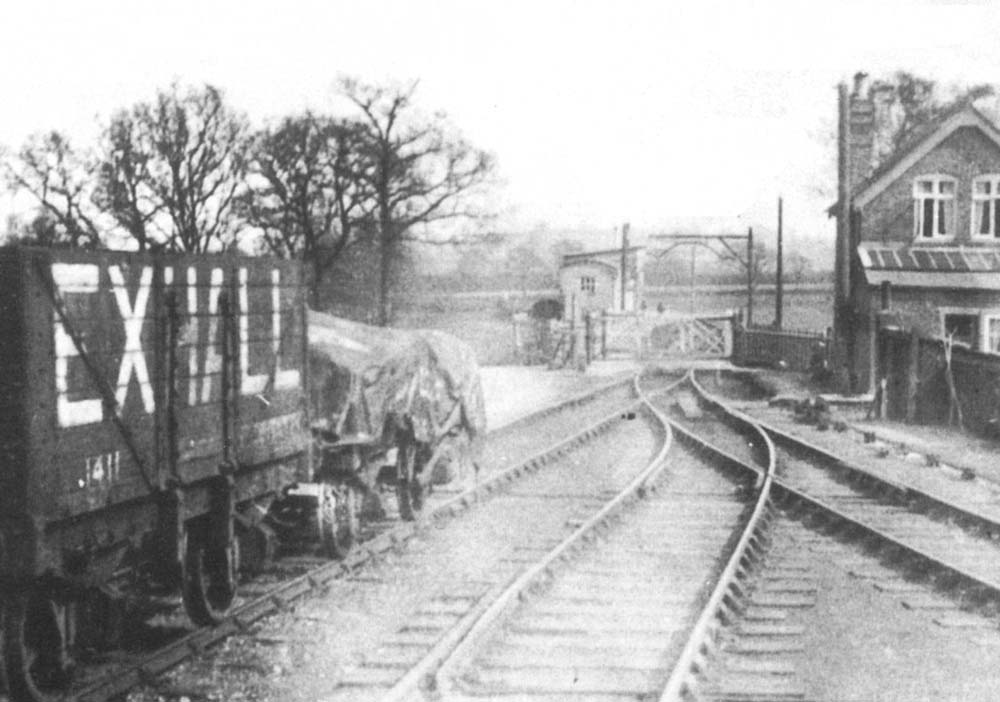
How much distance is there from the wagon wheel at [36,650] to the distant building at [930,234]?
885 inches

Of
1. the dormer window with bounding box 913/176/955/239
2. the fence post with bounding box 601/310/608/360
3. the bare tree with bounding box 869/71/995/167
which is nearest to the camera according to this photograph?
the dormer window with bounding box 913/176/955/239

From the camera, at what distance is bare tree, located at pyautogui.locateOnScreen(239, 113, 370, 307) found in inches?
546

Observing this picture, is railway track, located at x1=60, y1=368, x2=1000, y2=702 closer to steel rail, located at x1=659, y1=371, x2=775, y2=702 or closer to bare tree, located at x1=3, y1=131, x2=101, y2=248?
steel rail, located at x1=659, y1=371, x2=775, y2=702

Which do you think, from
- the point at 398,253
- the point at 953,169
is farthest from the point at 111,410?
the point at 953,169

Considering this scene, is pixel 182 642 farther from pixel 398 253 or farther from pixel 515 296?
pixel 515 296

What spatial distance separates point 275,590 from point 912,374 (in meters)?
15.1

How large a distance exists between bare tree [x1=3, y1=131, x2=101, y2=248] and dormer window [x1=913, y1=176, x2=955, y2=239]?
21107 millimetres

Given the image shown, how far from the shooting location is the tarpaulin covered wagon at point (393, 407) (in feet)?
30.5

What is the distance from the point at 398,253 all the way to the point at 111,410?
13786 mm

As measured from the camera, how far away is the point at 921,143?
26891 mm

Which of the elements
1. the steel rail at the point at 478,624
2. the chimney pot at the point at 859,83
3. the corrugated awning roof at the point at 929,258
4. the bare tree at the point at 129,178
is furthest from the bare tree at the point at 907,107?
the steel rail at the point at 478,624

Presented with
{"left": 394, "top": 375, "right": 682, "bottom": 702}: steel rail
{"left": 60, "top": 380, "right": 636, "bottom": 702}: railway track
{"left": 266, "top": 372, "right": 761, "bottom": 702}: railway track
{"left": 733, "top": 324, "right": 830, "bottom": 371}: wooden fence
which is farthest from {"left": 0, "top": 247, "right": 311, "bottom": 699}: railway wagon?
{"left": 733, "top": 324, "right": 830, "bottom": 371}: wooden fence

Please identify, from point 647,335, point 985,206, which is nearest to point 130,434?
point 985,206

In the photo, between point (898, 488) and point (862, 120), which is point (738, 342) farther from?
point (898, 488)
